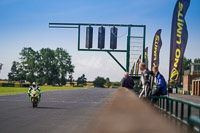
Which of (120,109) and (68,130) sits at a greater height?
(120,109)

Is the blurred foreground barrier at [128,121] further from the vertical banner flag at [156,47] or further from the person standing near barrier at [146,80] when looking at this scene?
the vertical banner flag at [156,47]

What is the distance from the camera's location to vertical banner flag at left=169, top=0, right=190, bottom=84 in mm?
16797

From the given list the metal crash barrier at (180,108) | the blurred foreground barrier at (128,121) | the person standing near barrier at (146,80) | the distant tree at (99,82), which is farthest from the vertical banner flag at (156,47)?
the distant tree at (99,82)

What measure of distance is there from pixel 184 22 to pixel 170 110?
9.41 m

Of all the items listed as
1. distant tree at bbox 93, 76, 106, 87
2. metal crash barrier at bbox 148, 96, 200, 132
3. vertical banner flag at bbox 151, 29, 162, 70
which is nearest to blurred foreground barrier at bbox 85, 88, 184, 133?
metal crash barrier at bbox 148, 96, 200, 132

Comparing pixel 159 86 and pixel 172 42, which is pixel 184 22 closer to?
pixel 172 42

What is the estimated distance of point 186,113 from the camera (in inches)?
259

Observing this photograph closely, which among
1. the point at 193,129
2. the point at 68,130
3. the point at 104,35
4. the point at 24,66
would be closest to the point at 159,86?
the point at 68,130

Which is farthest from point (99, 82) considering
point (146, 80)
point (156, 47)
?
point (146, 80)

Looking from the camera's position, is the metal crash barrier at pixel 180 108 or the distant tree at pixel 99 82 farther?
the distant tree at pixel 99 82

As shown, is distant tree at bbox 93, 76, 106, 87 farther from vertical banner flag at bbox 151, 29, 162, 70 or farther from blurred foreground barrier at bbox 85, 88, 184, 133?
blurred foreground barrier at bbox 85, 88, 184, 133

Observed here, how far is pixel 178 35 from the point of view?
16.9 m

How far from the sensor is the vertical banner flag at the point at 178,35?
16797mm

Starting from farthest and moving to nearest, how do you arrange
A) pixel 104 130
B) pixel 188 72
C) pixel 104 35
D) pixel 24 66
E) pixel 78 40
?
pixel 24 66 < pixel 188 72 < pixel 78 40 < pixel 104 35 < pixel 104 130
